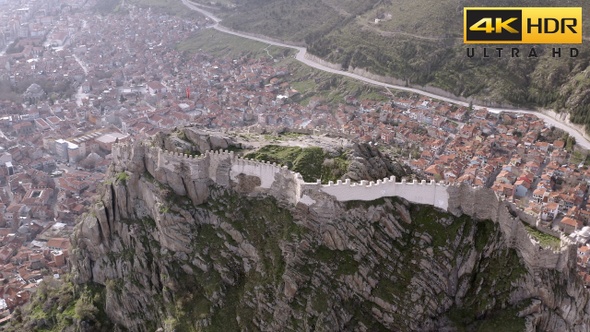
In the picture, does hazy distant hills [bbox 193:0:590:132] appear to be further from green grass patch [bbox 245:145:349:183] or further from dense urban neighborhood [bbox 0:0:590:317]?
green grass patch [bbox 245:145:349:183]

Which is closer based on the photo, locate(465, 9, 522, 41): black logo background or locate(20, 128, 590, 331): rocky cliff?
locate(20, 128, 590, 331): rocky cliff

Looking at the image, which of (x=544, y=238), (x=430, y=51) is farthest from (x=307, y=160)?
(x=430, y=51)

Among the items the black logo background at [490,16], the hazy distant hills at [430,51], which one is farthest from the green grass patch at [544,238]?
the hazy distant hills at [430,51]

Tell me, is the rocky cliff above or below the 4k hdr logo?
below

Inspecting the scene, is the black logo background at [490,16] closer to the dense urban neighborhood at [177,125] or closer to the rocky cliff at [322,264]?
the dense urban neighborhood at [177,125]

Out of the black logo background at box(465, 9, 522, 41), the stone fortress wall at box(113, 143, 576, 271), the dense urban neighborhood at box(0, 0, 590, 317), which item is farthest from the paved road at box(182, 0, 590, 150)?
the stone fortress wall at box(113, 143, 576, 271)

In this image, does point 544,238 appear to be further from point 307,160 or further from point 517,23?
point 517,23

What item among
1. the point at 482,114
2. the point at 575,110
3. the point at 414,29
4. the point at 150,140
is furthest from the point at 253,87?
the point at 150,140
